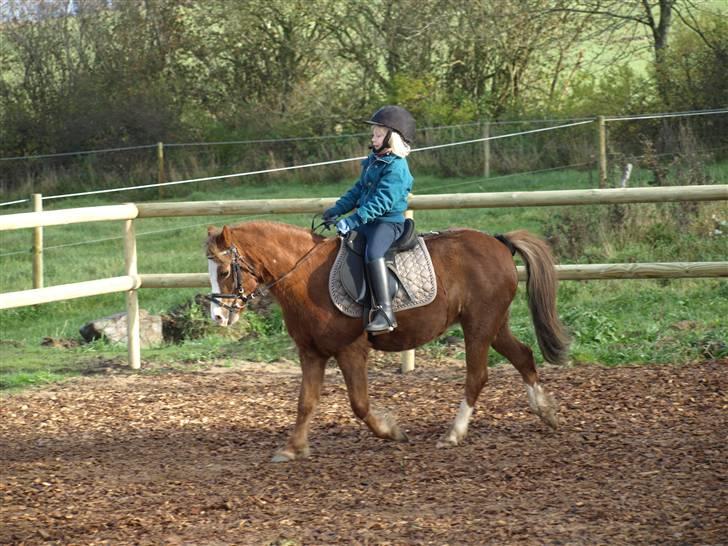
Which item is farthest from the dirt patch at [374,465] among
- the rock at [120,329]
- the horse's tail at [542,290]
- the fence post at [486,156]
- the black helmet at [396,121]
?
the fence post at [486,156]

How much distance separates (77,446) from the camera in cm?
702

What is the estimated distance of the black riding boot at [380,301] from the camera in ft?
20.9

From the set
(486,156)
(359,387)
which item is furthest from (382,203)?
(486,156)

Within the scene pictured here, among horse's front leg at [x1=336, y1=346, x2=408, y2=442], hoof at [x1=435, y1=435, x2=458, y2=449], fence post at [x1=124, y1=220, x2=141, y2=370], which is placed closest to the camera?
horse's front leg at [x1=336, y1=346, x2=408, y2=442]

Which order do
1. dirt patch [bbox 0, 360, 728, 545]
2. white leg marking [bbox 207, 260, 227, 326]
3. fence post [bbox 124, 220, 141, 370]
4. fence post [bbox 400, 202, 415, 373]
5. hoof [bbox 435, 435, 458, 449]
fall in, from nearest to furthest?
dirt patch [bbox 0, 360, 728, 545]
white leg marking [bbox 207, 260, 227, 326]
hoof [bbox 435, 435, 458, 449]
fence post [bbox 400, 202, 415, 373]
fence post [bbox 124, 220, 141, 370]

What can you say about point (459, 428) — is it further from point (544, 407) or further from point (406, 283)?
point (406, 283)

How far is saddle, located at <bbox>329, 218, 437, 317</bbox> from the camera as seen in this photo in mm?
6418

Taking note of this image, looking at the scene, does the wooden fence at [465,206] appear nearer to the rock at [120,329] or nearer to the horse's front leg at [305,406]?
the rock at [120,329]

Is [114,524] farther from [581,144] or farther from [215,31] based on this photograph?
[215,31]

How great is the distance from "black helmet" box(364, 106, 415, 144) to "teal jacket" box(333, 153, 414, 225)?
0.48 feet

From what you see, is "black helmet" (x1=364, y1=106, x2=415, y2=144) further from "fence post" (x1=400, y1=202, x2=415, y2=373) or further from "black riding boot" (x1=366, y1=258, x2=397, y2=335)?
"fence post" (x1=400, y1=202, x2=415, y2=373)

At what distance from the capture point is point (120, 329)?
1079 cm

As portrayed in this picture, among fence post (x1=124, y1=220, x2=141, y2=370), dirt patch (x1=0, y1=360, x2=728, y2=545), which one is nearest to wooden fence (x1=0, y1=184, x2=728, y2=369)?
fence post (x1=124, y1=220, x2=141, y2=370)

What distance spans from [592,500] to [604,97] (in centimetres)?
1753
